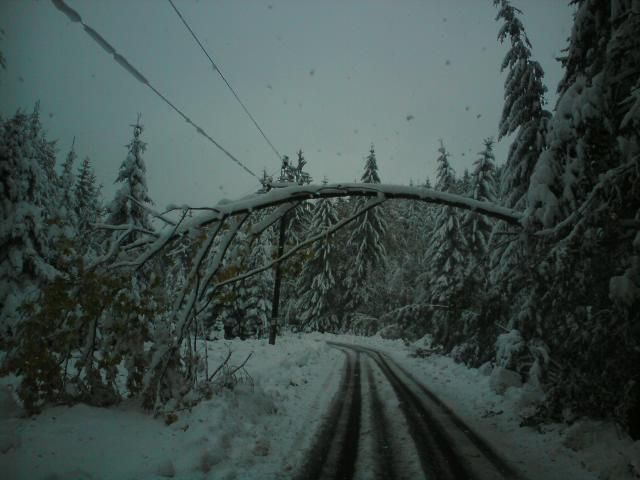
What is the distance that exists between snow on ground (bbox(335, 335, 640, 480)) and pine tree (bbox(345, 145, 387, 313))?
885 inches

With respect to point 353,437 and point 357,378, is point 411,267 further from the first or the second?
point 353,437

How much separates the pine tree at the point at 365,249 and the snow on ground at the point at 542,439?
22.5 m

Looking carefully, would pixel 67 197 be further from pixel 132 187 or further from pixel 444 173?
pixel 444 173

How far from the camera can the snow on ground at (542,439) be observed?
5398mm

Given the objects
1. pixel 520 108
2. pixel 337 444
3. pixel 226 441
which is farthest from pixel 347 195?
pixel 520 108

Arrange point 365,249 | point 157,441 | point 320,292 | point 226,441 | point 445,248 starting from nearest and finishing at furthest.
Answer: point 157,441 → point 226,441 → point 445,248 → point 365,249 → point 320,292

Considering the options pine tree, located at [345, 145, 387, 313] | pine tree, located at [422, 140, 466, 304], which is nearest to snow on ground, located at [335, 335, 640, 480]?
pine tree, located at [422, 140, 466, 304]

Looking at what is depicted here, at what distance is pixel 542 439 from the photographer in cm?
681

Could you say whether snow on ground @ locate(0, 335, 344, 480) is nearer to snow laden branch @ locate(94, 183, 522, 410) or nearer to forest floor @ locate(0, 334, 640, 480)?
forest floor @ locate(0, 334, 640, 480)

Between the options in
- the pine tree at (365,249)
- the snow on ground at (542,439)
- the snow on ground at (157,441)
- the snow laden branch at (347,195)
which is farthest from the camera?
the pine tree at (365,249)

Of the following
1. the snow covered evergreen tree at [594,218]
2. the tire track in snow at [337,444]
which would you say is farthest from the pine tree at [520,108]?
the tire track in snow at [337,444]

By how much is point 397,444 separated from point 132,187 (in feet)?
62.4

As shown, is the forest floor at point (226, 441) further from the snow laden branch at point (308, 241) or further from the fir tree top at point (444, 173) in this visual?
the fir tree top at point (444, 173)

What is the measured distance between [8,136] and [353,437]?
15888 millimetres
